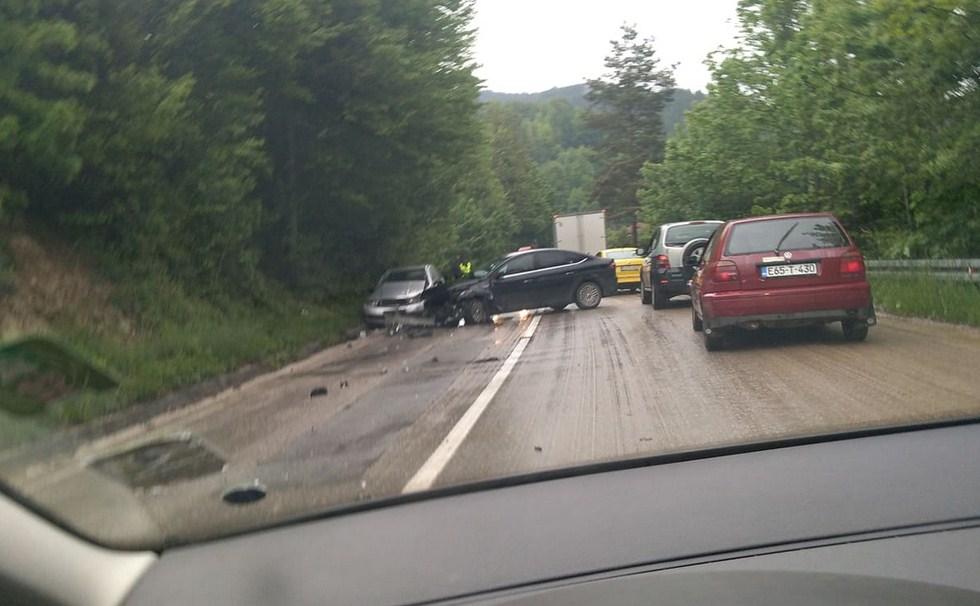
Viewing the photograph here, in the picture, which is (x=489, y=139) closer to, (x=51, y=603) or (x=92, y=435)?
(x=92, y=435)

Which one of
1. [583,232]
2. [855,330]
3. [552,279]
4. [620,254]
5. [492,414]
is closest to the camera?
[492,414]

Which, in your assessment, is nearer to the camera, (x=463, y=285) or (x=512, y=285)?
(x=512, y=285)

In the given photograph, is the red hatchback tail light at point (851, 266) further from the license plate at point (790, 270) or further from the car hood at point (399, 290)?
the car hood at point (399, 290)

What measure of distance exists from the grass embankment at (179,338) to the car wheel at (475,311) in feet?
9.22

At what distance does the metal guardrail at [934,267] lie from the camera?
50.2 ft

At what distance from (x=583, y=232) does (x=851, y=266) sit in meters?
30.2

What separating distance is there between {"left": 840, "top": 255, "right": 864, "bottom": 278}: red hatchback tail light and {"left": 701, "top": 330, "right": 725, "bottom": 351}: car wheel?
1.61 meters

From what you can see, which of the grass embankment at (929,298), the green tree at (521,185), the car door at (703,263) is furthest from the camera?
the green tree at (521,185)

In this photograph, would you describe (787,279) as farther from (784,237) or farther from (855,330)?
(855,330)

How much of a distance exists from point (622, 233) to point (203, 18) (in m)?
46.1

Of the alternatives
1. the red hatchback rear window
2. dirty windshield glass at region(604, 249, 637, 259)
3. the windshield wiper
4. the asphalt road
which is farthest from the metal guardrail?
dirty windshield glass at region(604, 249, 637, 259)

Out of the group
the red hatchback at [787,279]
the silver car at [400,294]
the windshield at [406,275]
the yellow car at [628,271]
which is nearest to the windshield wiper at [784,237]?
the red hatchback at [787,279]

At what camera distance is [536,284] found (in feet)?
75.7

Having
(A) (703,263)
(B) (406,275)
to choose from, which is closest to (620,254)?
(B) (406,275)
